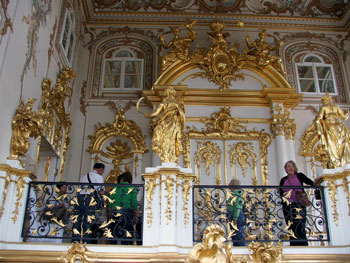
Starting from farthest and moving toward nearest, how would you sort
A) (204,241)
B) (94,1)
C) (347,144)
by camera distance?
(94,1) → (347,144) → (204,241)

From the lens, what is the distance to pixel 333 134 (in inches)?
297

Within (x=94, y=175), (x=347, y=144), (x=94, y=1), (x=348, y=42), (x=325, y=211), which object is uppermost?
(x=94, y=1)

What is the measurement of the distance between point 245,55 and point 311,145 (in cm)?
304

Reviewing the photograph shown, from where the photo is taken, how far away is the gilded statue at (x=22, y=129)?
24.0 ft

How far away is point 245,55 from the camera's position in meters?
12.0

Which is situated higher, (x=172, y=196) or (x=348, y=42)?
(x=348, y=42)

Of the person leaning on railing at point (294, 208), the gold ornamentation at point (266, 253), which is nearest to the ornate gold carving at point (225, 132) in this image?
the person leaning on railing at point (294, 208)

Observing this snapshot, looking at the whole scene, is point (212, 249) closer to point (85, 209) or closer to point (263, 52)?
point (85, 209)

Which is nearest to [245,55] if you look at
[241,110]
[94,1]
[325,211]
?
[241,110]

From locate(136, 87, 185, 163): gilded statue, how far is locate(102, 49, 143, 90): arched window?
5.13 m

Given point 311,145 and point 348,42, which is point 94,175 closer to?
point 311,145

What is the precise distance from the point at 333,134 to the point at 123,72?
6.93 meters

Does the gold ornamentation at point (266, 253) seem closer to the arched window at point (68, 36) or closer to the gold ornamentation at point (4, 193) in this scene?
the gold ornamentation at point (4, 193)

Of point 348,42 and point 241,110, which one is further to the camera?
point 348,42
